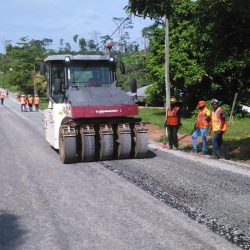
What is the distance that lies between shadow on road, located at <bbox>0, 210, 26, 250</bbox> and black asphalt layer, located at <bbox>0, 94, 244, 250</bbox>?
0.01 m

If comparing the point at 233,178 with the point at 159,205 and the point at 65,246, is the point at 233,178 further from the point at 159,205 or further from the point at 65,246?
the point at 65,246

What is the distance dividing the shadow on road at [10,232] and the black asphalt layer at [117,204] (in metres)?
0.01

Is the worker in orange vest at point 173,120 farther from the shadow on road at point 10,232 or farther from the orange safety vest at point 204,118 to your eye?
the shadow on road at point 10,232

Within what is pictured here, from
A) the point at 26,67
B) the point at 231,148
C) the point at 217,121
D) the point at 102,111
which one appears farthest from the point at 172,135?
the point at 26,67

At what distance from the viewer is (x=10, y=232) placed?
645cm

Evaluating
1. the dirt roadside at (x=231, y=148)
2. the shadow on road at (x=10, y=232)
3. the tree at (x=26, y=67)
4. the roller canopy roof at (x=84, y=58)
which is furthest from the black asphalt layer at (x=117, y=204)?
the tree at (x=26, y=67)

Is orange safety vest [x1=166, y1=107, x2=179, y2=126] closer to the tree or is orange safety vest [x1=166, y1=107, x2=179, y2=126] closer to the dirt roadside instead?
the dirt roadside

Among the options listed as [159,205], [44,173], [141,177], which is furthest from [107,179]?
[159,205]

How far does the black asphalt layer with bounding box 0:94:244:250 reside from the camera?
6.03 meters

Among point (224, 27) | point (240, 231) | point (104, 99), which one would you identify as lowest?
point (240, 231)

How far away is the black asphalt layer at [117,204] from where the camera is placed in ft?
19.8

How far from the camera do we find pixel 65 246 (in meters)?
5.78

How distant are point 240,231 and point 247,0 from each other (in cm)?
657

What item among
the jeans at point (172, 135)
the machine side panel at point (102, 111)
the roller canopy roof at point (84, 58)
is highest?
the roller canopy roof at point (84, 58)
